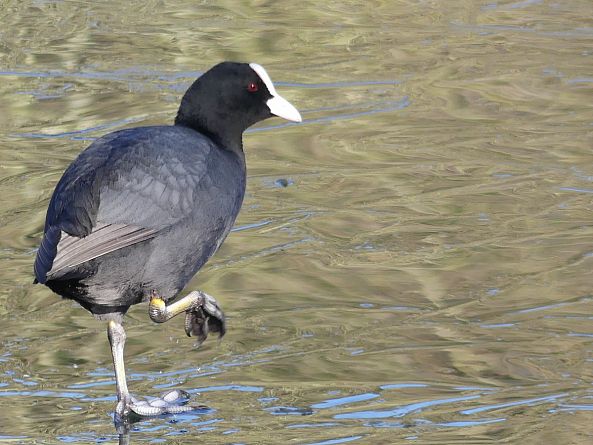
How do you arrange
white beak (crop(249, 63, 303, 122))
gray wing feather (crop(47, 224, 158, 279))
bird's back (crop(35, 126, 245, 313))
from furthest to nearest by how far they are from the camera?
white beak (crop(249, 63, 303, 122)), bird's back (crop(35, 126, 245, 313)), gray wing feather (crop(47, 224, 158, 279))

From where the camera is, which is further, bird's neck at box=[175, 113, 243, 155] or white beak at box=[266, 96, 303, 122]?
white beak at box=[266, 96, 303, 122]

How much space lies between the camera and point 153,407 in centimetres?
513

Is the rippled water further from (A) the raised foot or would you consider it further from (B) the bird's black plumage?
(B) the bird's black plumage

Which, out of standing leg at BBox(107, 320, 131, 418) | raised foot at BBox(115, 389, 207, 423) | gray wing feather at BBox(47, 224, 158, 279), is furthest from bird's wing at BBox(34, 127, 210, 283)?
raised foot at BBox(115, 389, 207, 423)

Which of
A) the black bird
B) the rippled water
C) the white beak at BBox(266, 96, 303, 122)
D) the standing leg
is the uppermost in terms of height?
the white beak at BBox(266, 96, 303, 122)

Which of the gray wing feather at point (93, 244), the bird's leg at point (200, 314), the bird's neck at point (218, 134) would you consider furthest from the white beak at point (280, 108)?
the gray wing feather at point (93, 244)

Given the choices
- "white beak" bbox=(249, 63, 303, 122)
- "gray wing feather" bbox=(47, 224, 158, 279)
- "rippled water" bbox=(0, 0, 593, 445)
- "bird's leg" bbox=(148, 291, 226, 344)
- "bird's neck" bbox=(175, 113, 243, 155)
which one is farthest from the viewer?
"white beak" bbox=(249, 63, 303, 122)

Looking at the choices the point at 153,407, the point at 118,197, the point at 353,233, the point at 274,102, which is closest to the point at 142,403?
the point at 153,407

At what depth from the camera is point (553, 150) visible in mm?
8703

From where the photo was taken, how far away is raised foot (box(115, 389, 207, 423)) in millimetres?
5082

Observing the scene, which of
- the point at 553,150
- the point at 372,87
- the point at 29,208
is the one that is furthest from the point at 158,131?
the point at 372,87

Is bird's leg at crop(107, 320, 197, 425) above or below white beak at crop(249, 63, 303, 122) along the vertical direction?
below

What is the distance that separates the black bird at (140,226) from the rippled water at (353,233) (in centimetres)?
23

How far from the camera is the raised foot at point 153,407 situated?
508cm
